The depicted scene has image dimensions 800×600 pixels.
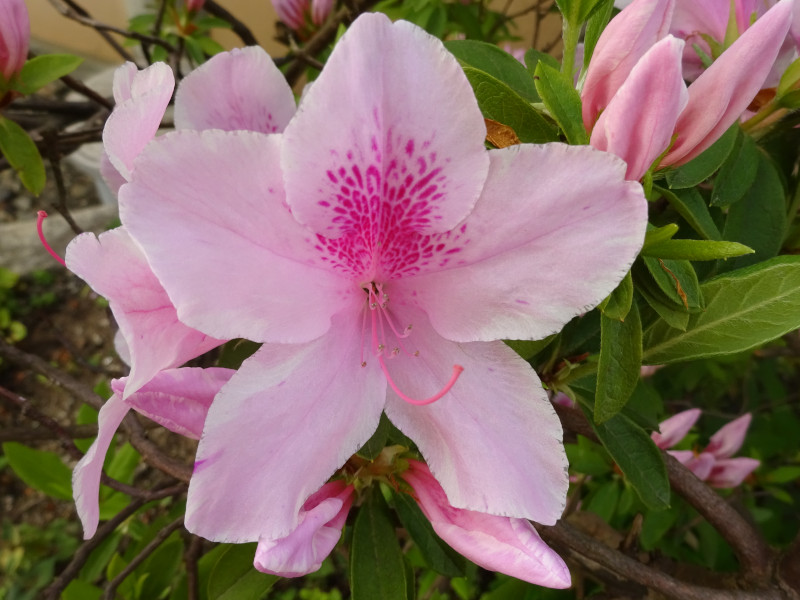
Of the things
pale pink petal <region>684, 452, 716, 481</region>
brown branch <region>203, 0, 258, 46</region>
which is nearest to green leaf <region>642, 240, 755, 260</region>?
pale pink petal <region>684, 452, 716, 481</region>

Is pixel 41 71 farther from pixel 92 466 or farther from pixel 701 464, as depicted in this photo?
pixel 701 464

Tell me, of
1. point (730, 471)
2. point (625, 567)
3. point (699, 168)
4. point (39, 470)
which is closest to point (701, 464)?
point (730, 471)

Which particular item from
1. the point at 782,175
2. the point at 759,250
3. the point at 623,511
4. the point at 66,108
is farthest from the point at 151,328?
the point at 66,108

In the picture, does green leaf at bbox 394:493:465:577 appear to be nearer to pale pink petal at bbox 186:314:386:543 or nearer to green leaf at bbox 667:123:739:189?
pale pink petal at bbox 186:314:386:543

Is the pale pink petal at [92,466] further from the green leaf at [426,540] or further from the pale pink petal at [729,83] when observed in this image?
the pale pink petal at [729,83]

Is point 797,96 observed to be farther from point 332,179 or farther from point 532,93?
point 332,179

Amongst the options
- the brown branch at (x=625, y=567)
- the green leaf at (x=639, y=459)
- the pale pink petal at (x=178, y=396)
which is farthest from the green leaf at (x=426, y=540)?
the pale pink petal at (x=178, y=396)
